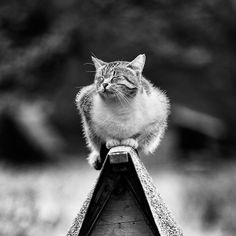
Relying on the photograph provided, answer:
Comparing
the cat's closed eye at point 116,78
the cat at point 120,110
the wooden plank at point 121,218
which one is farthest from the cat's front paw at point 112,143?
the wooden plank at point 121,218

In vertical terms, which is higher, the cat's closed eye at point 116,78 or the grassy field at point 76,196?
the grassy field at point 76,196

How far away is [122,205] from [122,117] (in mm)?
694

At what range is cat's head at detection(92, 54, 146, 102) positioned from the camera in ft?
13.2

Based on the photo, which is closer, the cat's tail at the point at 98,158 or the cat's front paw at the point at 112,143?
the cat's front paw at the point at 112,143

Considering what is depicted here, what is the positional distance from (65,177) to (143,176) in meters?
5.73

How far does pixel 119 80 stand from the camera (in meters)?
4.09

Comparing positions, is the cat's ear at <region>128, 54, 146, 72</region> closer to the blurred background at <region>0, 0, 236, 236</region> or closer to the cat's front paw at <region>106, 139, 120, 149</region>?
the cat's front paw at <region>106, 139, 120, 149</region>

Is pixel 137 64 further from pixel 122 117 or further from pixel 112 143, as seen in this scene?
pixel 112 143

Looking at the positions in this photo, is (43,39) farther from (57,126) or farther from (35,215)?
(35,215)

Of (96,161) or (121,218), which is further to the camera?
(96,161)

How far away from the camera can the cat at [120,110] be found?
158 inches

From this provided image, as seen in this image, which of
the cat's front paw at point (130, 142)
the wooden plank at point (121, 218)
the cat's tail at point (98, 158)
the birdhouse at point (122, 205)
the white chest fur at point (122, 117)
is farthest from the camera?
the cat's tail at point (98, 158)

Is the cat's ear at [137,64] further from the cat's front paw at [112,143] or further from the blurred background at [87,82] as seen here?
the blurred background at [87,82]

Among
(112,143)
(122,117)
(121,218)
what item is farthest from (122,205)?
(122,117)
